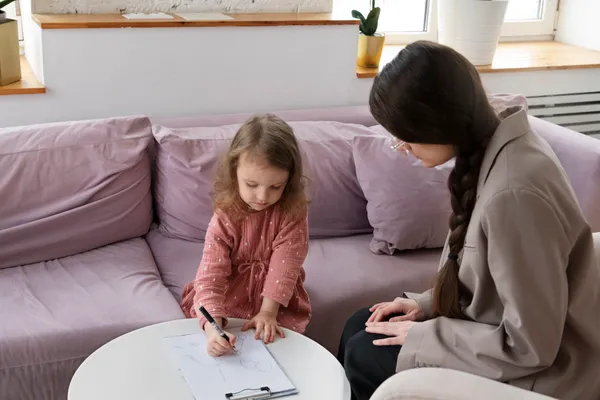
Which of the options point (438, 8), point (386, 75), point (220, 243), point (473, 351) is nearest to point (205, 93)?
point (220, 243)

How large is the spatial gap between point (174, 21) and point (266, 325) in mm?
1218

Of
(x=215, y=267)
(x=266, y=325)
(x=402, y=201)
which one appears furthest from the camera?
(x=402, y=201)

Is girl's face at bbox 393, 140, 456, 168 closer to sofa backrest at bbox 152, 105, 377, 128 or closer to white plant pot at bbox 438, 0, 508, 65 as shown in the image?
sofa backrest at bbox 152, 105, 377, 128

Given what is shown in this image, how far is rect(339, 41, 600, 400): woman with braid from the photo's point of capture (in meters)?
1.26

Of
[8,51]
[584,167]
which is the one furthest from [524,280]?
[8,51]

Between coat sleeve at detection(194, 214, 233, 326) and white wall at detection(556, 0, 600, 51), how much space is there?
2.29 m

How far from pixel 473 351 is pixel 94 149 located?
1296 millimetres

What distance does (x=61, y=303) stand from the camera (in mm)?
1843

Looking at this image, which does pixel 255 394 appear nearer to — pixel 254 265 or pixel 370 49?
pixel 254 265

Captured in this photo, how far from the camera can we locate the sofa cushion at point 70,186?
2.05 m

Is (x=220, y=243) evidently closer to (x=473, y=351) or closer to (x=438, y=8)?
(x=473, y=351)

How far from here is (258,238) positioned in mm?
1795

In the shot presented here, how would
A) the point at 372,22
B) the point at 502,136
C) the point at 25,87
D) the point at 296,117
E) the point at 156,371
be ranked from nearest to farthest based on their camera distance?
the point at 502,136 < the point at 156,371 < the point at 25,87 < the point at 296,117 < the point at 372,22

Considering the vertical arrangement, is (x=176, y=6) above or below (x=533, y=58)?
above
